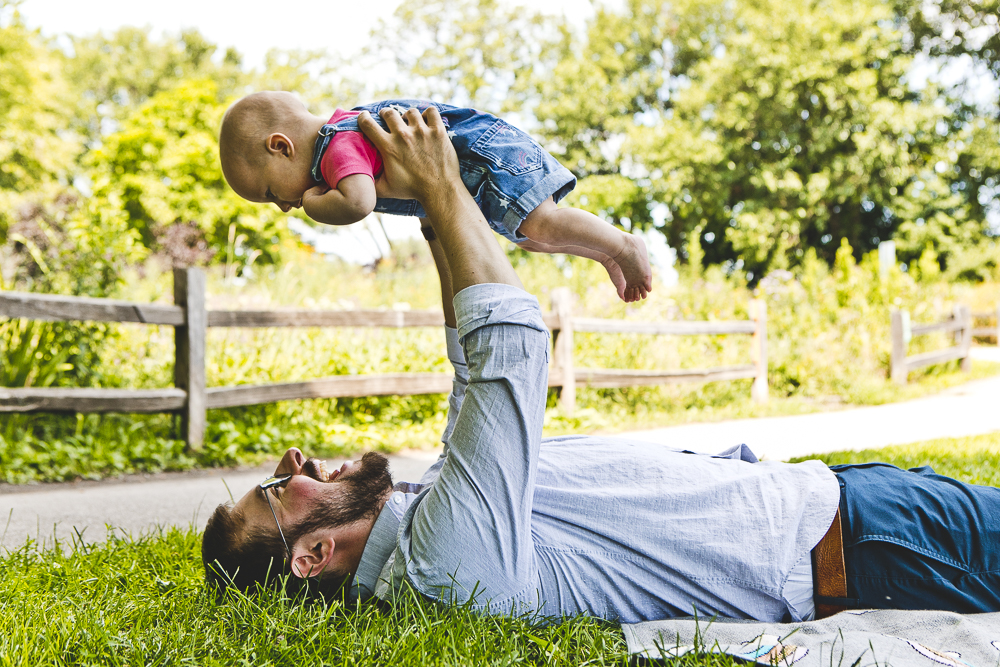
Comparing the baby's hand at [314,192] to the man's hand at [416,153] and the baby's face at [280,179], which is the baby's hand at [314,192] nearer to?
the baby's face at [280,179]

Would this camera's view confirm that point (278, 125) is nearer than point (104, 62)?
Yes

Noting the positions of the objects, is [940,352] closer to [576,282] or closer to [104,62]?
[576,282]

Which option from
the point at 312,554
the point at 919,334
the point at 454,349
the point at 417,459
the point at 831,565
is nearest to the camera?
the point at 831,565

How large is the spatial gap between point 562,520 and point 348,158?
1.04 meters

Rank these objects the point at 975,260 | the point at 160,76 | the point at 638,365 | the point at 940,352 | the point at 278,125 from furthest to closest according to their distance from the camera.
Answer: the point at 160,76
the point at 975,260
the point at 940,352
the point at 638,365
the point at 278,125

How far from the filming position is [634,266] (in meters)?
1.84

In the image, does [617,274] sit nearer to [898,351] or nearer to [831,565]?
[831,565]

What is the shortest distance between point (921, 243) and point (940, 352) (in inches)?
478

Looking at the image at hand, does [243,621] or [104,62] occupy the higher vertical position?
[104,62]

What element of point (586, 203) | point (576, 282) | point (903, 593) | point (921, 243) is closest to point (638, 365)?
point (576, 282)

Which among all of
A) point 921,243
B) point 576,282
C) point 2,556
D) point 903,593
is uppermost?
point 921,243

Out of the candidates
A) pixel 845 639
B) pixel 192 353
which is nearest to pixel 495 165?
pixel 845 639

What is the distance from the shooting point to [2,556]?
7.66ft

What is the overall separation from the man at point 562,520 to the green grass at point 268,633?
2.4 inches
